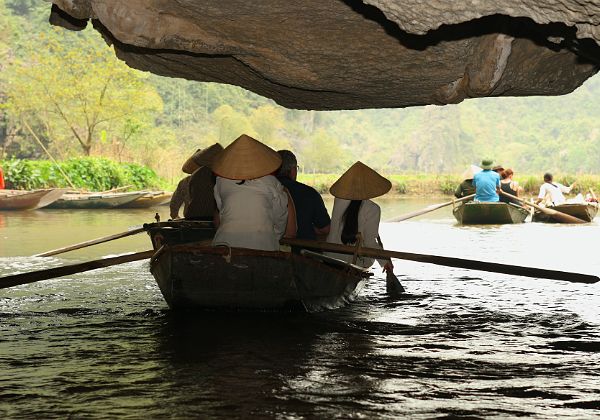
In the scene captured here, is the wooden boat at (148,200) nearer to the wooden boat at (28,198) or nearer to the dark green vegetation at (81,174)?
the dark green vegetation at (81,174)

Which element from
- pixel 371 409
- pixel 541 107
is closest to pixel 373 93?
pixel 371 409

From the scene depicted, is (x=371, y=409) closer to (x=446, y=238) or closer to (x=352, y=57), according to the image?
(x=352, y=57)

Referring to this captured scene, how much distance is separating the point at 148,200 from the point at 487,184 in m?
11.9

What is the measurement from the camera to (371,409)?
4.90m

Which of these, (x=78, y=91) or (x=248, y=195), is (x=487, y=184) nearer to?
(x=248, y=195)

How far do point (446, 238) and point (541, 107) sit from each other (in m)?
73.9

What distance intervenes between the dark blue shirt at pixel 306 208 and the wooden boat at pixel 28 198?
669 inches

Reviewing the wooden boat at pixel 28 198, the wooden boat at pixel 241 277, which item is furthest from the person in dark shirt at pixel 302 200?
the wooden boat at pixel 28 198

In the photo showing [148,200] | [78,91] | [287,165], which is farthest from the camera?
[78,91]

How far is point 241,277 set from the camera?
735 cm

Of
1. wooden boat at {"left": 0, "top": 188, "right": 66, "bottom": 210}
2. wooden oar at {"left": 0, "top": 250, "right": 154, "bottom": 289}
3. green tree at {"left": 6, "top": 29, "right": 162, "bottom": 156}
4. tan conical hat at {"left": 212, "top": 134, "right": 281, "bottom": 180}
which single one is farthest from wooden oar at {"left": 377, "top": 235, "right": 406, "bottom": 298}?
green tree at {"left": 6, "top": 29, "right": 162, "bottom": 156}

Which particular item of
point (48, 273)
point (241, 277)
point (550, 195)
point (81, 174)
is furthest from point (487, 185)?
point (81, 174)

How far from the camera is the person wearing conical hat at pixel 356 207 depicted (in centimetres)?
859

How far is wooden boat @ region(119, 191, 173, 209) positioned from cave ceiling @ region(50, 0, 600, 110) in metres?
20.3
